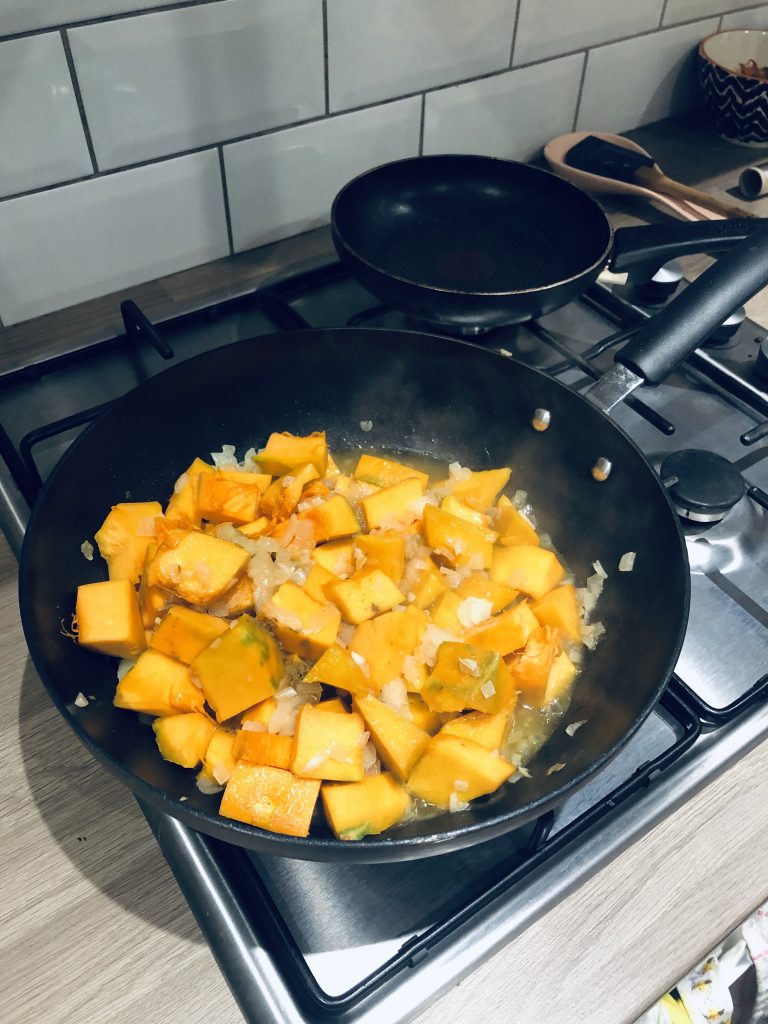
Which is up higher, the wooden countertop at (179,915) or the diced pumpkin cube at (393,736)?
the diced pumpkin cube at (393,736)

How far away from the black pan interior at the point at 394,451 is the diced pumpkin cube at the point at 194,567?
3.8 inches

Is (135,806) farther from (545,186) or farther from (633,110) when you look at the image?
(633,110)

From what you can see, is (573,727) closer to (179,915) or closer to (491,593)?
(491,593)

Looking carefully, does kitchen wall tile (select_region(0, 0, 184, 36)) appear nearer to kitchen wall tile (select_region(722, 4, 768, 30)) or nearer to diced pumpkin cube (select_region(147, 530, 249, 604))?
diced pumpkin cube (select_region(147, 530, 249, 604))

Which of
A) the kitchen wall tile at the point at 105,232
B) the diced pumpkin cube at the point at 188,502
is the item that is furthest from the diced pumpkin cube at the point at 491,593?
the kitchen wall tile at the point at 105,232

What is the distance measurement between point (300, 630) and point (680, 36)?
1.51m

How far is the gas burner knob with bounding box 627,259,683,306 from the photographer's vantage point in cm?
125

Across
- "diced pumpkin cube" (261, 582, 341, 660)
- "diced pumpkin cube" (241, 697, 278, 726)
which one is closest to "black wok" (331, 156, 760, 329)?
"diced pumpkin cube" (261, 582, 341, 660)

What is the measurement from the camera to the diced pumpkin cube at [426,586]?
2.95ft

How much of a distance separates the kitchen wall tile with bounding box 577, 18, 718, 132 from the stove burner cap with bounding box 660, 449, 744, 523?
3.09ft

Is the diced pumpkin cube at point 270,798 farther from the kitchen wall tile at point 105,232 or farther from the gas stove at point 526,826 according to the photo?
the kitchen wall tile at point 105,232

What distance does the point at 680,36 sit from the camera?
63.7 inches

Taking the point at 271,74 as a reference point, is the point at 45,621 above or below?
below

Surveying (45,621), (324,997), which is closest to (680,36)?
(45,621)
